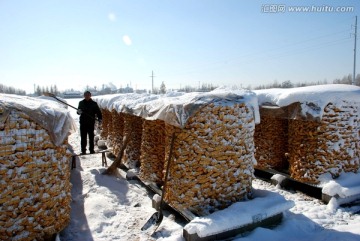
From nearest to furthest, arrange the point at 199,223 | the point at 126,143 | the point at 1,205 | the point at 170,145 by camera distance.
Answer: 1. the point at 1,205
2. the point at 199,223
3. the point at 170,145
4. the point at 126,143

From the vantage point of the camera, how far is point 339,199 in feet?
18.9

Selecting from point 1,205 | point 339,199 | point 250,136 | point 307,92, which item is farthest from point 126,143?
point 339,199

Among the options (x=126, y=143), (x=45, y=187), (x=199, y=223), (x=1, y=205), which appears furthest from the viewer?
(x=126, y=143)

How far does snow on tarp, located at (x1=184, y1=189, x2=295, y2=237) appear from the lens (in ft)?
13.8

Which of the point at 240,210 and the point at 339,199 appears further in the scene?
the point at 339,199

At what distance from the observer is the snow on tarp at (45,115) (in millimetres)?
3623

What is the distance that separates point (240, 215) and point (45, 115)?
329cm

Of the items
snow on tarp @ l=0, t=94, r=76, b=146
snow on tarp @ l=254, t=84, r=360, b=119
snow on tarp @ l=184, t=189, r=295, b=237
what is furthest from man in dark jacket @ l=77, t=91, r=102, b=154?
snow on tarp @ l=254, t=84, r=360, b=119

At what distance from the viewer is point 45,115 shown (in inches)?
154

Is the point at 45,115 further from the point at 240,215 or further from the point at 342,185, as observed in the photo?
the point at 342,185

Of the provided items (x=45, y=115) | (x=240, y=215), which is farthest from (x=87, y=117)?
(x=240, y=215)

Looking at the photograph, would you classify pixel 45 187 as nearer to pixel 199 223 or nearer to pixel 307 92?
pixel 199 223

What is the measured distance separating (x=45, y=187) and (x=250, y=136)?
349 centimetres

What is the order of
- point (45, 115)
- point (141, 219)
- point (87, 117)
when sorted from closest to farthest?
point (45, 115) → point (141, 219) → point (87, 117)
